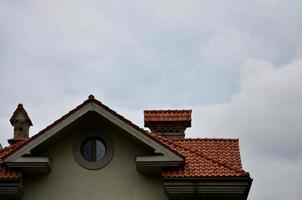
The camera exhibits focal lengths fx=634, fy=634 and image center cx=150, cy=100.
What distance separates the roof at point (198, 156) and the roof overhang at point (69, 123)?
0.04 m

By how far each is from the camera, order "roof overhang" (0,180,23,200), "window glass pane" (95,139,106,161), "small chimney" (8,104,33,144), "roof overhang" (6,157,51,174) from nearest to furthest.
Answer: "roof overhang" (0,180,23,200) → "roof overhang" (6,157,51,174) → "window glass pane" (95,139,106,161) → "small chimney" (8,104,33,144)

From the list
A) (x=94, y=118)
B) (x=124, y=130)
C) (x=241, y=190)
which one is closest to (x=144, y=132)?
(x=124, y=130)

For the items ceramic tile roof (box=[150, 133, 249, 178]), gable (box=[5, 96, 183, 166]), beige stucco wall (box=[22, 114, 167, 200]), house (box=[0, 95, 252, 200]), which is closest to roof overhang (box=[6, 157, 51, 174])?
house (box=[0, 95, 252, 200])

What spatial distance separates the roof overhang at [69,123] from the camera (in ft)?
56.9

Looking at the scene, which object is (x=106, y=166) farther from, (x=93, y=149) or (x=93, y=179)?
(x=93, y=149)

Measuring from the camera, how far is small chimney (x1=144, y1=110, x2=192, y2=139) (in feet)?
74.9

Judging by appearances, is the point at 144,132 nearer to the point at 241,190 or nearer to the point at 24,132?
the point at 241,190

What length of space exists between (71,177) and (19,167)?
1497 millimetres

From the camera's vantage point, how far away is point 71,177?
17.9 meters

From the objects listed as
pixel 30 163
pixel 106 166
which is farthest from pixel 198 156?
pixel 30 163

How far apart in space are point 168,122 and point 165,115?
0.28 m

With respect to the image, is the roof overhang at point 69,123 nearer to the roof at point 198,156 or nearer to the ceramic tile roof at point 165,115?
the roof at point 198,156

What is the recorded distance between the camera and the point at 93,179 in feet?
58.7

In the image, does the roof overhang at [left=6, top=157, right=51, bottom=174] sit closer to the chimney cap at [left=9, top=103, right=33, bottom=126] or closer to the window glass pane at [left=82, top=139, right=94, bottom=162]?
the window glass pane at [left=82, top=139, right=94, bottom=162]
